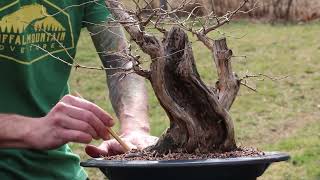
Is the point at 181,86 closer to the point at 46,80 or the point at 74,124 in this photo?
the point at 74,124

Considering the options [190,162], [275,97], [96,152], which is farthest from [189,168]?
[275,97]

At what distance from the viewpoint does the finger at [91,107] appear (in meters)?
1.64

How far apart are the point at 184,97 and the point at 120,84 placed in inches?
24.6

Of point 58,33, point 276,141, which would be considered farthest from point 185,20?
point 276,141

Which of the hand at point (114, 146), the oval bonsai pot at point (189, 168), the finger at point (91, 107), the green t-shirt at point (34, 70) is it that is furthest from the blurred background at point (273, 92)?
the oval bonsai pot at point (189, 168)

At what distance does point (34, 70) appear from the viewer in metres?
2.13

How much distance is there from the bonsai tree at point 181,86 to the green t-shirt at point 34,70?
14.6 inches

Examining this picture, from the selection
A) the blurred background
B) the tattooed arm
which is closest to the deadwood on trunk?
the tattooed arm

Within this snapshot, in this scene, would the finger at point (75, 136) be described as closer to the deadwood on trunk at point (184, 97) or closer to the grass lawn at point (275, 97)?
the deadwood on trunk at point (184, 97)

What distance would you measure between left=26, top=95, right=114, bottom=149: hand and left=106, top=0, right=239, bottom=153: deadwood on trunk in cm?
13

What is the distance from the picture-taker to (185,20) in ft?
5.75

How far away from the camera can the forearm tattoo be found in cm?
222

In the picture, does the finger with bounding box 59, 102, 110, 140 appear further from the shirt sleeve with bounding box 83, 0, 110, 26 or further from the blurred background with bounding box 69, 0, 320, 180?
the blurred background with bounding box 69, 0, 320, 180

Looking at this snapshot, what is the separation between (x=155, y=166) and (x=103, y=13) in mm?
963
